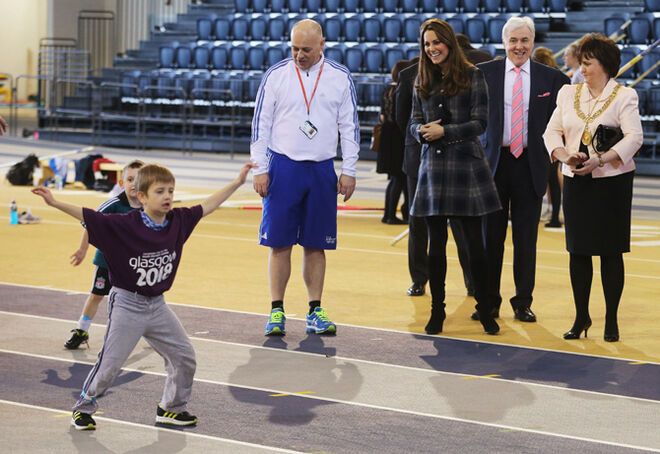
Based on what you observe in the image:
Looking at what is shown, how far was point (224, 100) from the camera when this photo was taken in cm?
2294

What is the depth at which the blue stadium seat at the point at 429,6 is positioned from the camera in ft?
74.8

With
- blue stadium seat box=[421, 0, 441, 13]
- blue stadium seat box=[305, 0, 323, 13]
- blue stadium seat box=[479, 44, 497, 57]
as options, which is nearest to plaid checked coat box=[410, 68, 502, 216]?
blue stadium seat box=[479, 44, 497, 57]

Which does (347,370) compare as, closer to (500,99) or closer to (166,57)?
(500,99)

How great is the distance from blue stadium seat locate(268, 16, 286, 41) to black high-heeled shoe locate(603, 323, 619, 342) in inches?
684

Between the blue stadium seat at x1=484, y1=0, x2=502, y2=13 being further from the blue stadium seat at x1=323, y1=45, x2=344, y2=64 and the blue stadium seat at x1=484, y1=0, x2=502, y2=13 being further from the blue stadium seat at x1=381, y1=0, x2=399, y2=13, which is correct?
the blue stadium seat at x1=323, y1=45, x2=344, y2=64

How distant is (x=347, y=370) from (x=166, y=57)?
19383 mm

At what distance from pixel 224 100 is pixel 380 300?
14.7m

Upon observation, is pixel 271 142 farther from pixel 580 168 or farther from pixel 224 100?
pixel 224 100

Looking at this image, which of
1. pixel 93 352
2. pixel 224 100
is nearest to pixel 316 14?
pixel 224 100

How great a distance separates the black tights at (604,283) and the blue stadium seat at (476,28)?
1418cm

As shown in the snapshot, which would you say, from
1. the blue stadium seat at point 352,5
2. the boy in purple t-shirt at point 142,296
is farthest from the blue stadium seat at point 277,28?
the boy in purple t-shirt at point 142,296

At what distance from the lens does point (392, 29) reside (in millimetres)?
22688

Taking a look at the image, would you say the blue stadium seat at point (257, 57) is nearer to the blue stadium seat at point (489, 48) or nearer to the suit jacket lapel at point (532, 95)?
the blue stadium seat at point (489, 48)

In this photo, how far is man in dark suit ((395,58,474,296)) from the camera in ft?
28.6
